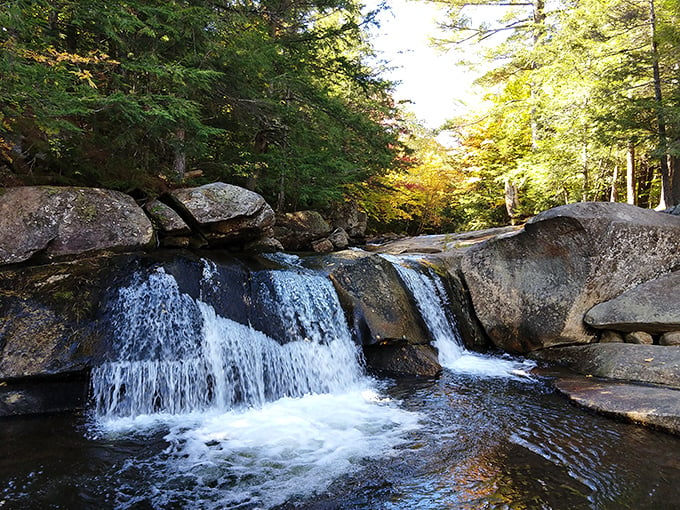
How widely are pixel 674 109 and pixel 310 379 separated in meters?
9.53

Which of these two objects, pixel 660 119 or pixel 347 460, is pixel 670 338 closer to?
pixel 660 119

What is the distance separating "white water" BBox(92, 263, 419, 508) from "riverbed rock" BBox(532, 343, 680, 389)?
12.0 ft

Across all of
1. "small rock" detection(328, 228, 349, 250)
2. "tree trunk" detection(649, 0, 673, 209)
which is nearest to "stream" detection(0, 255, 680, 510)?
"tree trunk" detection(649, 0, 673, 209)

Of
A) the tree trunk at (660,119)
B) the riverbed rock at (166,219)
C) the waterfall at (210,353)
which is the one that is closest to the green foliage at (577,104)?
the tree trunk at (660,119)

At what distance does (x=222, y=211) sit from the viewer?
779 centimetres

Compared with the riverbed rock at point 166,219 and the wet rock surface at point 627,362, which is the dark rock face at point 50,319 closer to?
the riverbed rock at point 166,219

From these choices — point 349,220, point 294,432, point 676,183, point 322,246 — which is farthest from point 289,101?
point 676,183

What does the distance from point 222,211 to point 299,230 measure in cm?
426

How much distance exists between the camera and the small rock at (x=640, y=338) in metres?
6.87

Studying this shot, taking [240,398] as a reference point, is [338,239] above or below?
above

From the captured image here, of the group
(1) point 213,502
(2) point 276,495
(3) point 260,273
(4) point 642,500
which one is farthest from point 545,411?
(3) point 260,273

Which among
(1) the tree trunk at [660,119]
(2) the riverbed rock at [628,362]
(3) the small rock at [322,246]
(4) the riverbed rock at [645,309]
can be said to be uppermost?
(1) the tree trunk at [660,119]

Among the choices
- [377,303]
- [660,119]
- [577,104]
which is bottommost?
[377,303]

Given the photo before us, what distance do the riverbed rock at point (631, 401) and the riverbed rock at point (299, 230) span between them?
782 centimetres
